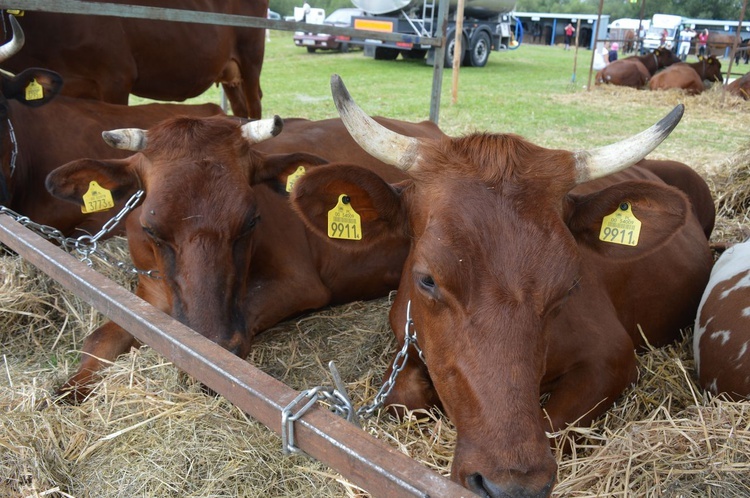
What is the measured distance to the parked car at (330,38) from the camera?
24.8 metres

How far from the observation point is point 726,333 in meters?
3.29

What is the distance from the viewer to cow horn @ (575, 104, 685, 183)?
2.34 m

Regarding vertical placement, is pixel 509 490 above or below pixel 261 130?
below

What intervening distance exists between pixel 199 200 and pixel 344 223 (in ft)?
2.77

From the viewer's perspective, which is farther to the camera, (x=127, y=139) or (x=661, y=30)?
(x=661, y=30)

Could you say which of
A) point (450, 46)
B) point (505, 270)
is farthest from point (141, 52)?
point (450, 46)

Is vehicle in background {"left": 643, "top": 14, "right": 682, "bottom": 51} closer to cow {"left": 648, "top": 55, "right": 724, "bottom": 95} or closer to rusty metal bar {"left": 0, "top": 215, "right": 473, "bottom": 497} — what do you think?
cow {"left": 648, "top": 55, "right": 724, "bottom": 95}

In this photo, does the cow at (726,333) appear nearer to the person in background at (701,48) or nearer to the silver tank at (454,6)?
the silver tank at (454,6)

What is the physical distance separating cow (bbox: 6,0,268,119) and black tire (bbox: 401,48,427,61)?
18.7 metres

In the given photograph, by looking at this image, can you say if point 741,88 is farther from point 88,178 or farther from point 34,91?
point 88,178

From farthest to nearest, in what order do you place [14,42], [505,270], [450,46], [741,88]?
[450,46], [741,88], [14,42], [505,270]

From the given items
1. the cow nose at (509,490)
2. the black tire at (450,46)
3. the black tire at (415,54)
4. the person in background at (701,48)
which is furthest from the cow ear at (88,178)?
the black tire at (415,54)

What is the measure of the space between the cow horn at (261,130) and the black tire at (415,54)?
23792 millimetres

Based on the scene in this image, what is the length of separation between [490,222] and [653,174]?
315 cm
